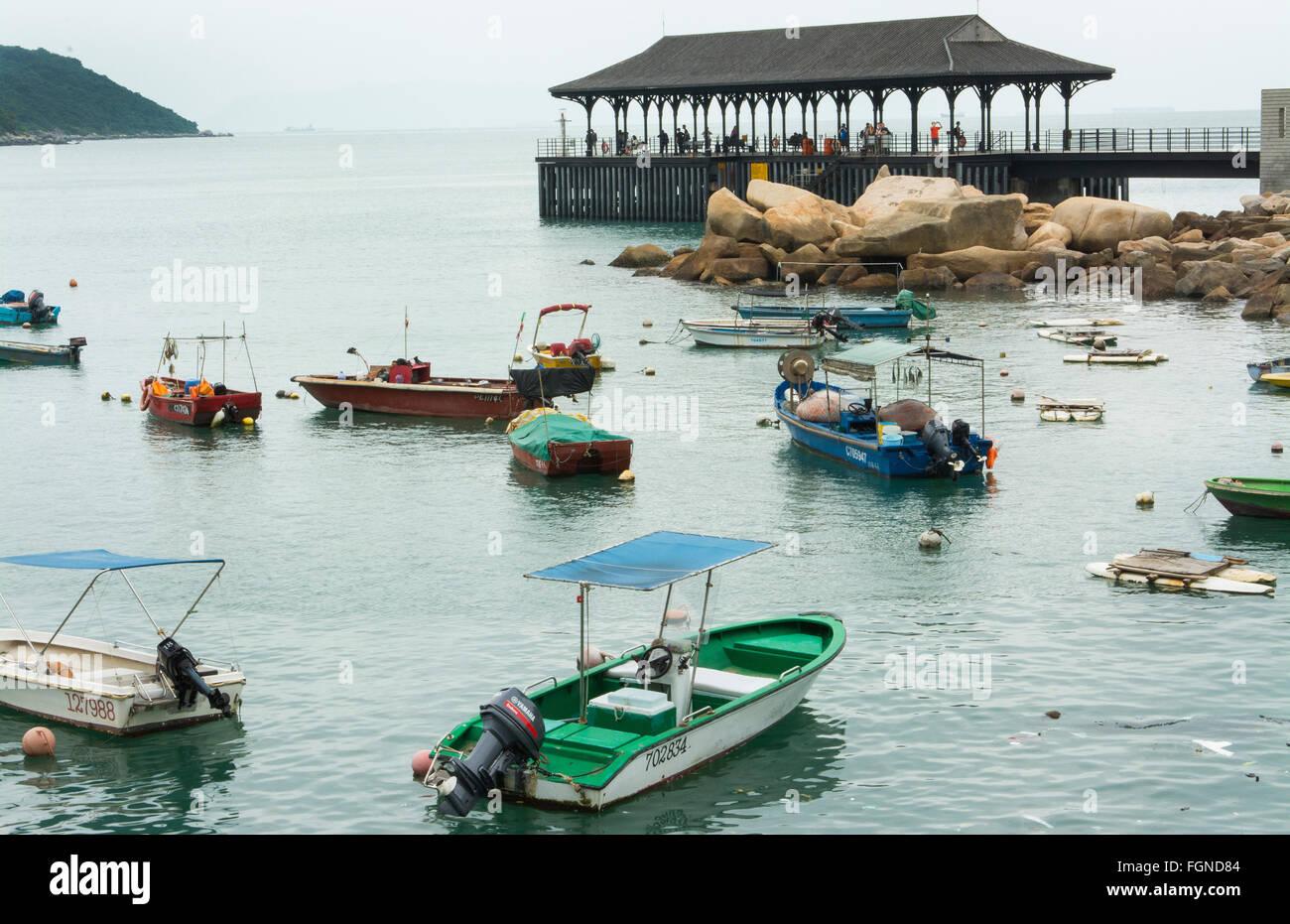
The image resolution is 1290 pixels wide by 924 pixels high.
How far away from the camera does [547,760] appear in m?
17.2

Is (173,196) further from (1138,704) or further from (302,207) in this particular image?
(1138,704)

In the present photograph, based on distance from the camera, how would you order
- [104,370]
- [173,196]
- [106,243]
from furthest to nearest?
1. [173,196]
2. [106,243]
3. [104,370]

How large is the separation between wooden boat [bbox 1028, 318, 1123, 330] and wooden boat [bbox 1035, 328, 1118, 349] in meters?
0.78

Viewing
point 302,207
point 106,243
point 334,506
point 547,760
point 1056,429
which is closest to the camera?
point 547,760

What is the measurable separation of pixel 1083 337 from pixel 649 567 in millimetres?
36594

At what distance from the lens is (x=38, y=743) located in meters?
18.7

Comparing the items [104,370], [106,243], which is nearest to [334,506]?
[104,370]

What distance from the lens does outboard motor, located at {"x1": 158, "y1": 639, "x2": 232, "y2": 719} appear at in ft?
63.1

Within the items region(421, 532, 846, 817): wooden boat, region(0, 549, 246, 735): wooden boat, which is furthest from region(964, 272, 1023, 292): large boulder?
region(0, 549, 246, 735): wooden boat

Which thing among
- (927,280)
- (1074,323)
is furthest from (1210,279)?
(927,280)

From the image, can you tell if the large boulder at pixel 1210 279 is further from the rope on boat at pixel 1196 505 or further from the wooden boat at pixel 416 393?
the rope on boat at pixel 1196 505

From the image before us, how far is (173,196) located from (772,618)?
16684cm

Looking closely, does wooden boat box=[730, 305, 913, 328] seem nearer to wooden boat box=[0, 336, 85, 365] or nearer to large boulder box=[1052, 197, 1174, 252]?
large boulder box=[1052, 197, 1174, 252]
